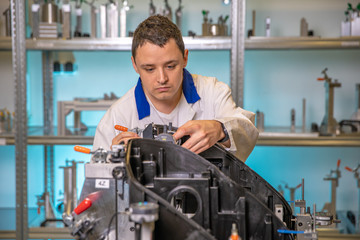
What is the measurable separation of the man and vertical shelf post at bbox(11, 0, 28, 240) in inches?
47.2

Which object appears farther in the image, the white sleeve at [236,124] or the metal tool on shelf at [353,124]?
the metal tool on shelf at [353,124]

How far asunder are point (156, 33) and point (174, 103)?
0.36 meters

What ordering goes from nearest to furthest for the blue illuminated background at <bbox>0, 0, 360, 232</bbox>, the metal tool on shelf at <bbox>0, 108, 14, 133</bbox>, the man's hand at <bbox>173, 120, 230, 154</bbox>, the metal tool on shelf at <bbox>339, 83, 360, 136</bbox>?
the man's hand at <bbox>173, 120, 230, 154</bbox>
the metal tool on shelf at <bbox>339, 83, 360, 136</bbox>
the metal tool on shelf at <bbox>0, 108, 14, 133</bbox>
the blue illuminated background at <bbox>0, 0, 360, 232</bbox>

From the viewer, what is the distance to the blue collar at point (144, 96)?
4.84 ft

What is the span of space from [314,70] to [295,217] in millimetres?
2040

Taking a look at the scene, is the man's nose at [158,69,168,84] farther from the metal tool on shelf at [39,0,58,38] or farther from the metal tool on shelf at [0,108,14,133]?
the metal tool on shelf at [0,108,14,133]

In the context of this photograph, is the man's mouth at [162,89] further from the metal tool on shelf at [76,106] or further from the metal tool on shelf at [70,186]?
the metal tool on shelf at [70,186]

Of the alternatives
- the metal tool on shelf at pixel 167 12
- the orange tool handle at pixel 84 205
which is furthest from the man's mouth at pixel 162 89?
the metal tool on shelf at pixel 167 12

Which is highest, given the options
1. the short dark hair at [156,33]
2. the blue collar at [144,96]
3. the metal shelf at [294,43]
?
the metal shelf at [294,43]

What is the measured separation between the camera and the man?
111 cm

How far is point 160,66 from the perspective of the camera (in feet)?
3.87

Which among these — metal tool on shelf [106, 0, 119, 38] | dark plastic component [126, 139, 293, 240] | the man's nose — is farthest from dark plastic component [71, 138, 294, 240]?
metal tool on shelf [106, 0, 119, 38]

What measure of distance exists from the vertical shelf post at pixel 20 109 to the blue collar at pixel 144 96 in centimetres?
128

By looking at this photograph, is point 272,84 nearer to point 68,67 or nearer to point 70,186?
point 68,67
